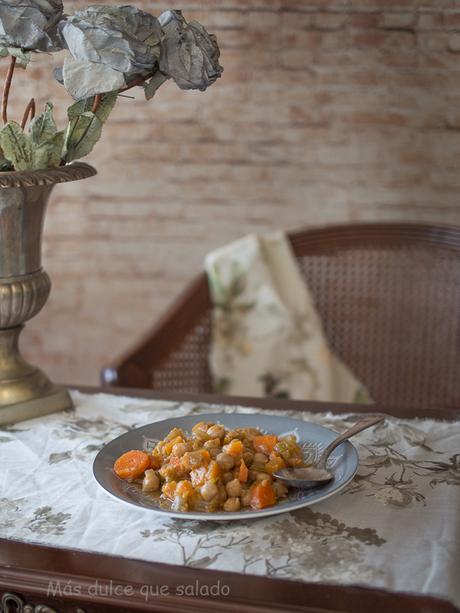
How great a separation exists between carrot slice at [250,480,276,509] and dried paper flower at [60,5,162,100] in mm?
523

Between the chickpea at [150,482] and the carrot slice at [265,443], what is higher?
the carrot slice at [265,443]

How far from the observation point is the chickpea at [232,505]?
92 centimetres

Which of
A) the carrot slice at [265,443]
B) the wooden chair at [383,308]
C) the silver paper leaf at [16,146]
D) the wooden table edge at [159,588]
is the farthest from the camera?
the wooden chair at [383,308]

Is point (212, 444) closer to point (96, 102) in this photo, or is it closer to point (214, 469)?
point (214, 469)

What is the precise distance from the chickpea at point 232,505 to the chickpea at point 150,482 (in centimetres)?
10

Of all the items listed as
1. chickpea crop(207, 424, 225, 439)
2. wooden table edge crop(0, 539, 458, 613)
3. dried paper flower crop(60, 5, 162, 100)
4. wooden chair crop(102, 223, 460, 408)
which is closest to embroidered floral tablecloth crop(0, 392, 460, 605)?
wooden table edge crop(0, 539, 458, 613)

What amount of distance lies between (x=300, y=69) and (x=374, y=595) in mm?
1504

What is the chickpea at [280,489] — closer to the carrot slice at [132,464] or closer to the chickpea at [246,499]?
the chickpea at [246,499]

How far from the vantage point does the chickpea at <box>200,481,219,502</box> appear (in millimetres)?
922

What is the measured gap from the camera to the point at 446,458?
111 centimetres

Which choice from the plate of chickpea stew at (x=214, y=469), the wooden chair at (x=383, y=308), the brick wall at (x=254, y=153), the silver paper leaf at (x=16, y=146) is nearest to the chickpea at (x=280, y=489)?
the plate of chickpea stew at (x=214, y=469)

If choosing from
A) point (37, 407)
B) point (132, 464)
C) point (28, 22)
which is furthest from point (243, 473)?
point (28, 22)

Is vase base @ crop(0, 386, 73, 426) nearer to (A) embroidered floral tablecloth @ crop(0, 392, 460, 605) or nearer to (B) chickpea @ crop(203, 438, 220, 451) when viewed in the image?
(A) embroidered floral tablecloth @ crop(0, 392, 460, 605)

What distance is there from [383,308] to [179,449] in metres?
1.18
